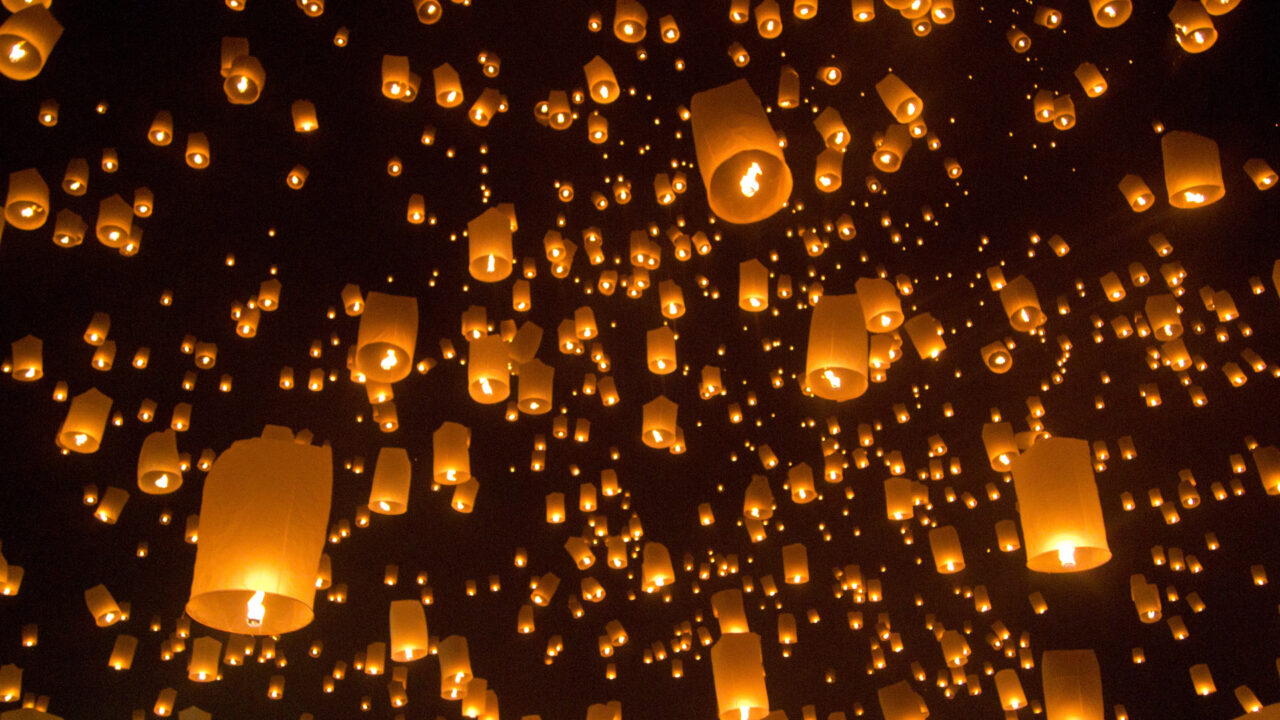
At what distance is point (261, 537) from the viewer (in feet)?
8.36

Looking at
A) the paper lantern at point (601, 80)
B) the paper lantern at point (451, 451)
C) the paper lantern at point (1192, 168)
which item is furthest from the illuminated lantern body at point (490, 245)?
the paper lantern at point (1192, 168)

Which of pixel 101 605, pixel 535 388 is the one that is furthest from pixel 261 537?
pixel 101 605

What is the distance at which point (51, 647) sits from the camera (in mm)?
8297

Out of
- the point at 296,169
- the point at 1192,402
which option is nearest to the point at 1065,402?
the point at 1192,402

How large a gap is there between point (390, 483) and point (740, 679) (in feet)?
6.88

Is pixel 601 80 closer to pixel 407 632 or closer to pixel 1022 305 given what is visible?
pixel 1022 305

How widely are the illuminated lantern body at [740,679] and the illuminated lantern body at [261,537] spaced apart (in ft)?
8.88

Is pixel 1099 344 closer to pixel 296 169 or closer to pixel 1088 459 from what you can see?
pixel 1088 459

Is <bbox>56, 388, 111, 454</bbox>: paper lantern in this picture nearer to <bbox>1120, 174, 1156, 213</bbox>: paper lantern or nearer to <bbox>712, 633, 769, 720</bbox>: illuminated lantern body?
<bbox>712, 633, 769, 720</bbox>: illuminated lantern body

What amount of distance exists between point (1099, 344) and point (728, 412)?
3062 millimetres

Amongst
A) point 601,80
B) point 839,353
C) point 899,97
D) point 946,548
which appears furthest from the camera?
point 946,548

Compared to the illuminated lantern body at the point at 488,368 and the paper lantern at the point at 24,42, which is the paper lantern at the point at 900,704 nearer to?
the illuminated lantern body at the point at 488,368

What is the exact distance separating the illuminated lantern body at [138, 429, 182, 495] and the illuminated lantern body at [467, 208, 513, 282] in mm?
2144

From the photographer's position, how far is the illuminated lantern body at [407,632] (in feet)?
19.6
